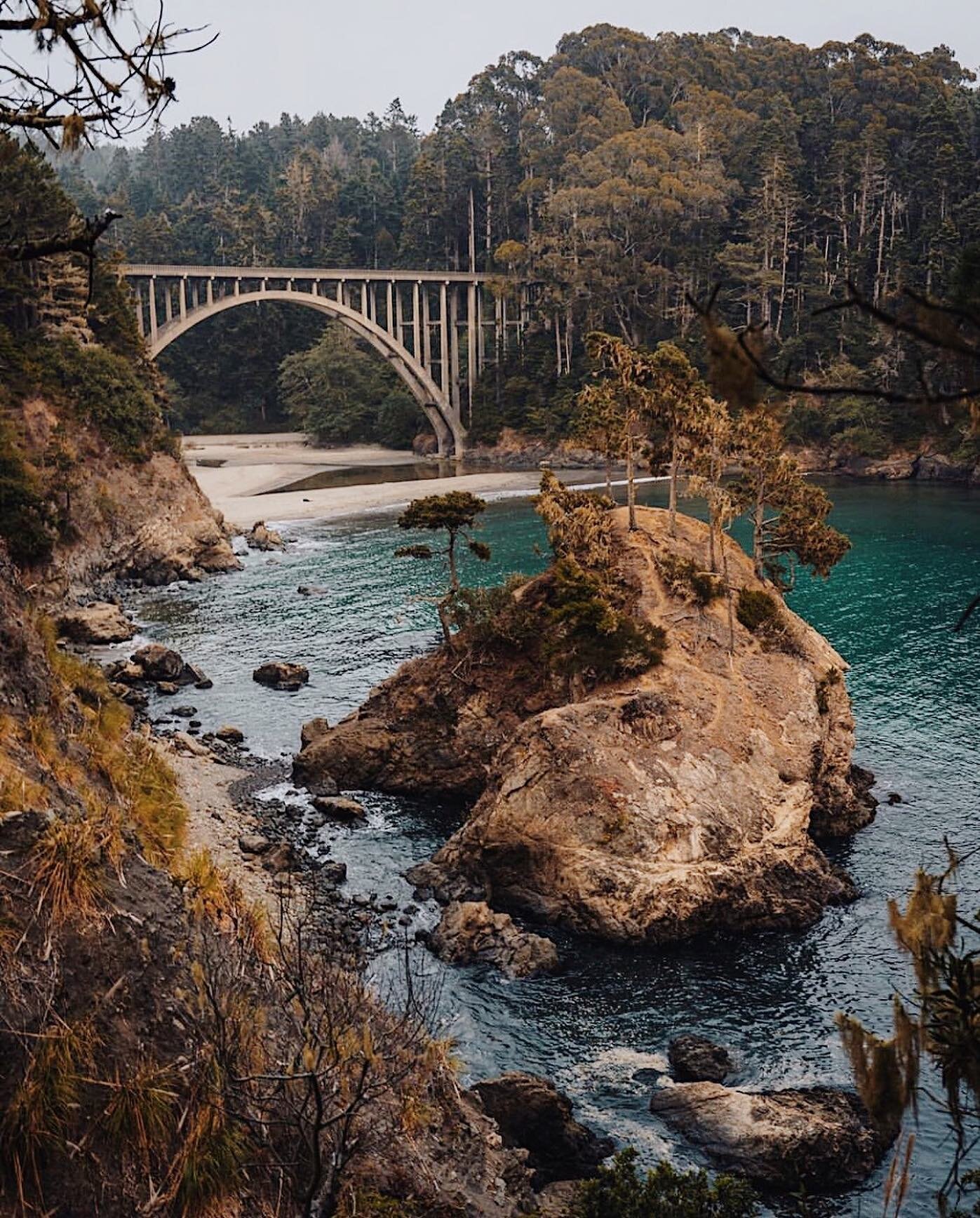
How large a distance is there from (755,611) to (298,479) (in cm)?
6140

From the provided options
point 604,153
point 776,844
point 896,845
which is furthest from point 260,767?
point 604,153

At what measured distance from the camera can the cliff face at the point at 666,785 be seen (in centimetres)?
2412

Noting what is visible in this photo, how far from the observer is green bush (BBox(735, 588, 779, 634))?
102ft

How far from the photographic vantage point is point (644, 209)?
96.9 metres

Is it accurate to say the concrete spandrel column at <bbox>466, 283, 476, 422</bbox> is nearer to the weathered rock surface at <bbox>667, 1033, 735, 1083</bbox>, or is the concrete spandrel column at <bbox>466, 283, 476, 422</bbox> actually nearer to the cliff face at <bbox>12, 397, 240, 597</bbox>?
the cliff face at <bbox>12, 397, 240, 597</bbox>

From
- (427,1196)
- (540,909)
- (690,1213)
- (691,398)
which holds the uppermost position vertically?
(691,398)

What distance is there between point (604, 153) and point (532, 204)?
11.9m

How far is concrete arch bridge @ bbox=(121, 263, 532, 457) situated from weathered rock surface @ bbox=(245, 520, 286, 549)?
19407 mm

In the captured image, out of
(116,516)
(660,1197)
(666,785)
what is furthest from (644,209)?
(660,1197)

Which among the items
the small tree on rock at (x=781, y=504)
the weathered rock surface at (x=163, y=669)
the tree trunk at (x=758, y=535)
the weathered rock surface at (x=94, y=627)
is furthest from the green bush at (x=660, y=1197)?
the weathered rock surface at (x=94, y=627)

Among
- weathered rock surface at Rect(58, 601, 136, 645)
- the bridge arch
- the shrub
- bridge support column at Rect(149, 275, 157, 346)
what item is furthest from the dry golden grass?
bridge support column at Rect(149, 275, 157, 346)

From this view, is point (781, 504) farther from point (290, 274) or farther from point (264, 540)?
point (290, 274)

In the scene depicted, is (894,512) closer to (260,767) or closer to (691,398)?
(691,398)

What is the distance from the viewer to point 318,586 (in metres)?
53.2
